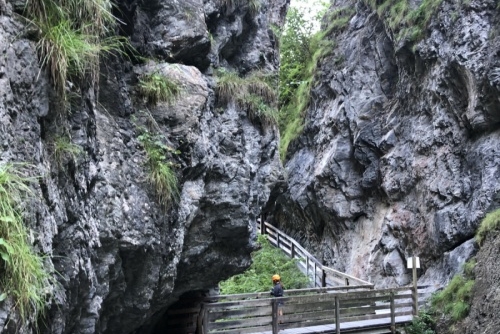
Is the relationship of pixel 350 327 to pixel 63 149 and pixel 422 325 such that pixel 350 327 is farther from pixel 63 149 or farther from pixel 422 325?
pixel 63 149

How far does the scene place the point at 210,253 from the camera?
8.88m

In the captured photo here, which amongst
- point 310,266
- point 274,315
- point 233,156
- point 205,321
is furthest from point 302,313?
point 310,266

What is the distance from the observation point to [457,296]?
12.0 metres

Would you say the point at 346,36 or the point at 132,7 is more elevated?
the point at 346,36

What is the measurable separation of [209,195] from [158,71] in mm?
2184

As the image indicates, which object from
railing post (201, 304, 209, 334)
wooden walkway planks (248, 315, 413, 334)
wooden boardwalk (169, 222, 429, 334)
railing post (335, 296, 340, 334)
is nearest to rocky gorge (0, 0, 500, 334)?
railing post (201, 304, 209, 334)

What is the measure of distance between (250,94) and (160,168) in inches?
148

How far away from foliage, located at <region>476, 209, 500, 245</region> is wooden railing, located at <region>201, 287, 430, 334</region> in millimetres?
2497

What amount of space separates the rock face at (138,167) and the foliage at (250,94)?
0.23 meters

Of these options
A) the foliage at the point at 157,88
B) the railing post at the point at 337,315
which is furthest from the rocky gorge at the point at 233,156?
the railing post at the point at 337,315

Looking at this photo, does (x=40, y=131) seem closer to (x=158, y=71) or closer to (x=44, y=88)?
(x=44, y=88)

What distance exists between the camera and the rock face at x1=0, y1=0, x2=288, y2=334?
423 centimetres

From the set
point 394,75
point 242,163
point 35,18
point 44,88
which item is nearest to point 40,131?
point 44,88

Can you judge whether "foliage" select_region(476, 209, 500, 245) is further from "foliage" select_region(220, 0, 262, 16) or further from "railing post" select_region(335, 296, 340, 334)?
"foliage" select_region(220, 0, 262, 16)
